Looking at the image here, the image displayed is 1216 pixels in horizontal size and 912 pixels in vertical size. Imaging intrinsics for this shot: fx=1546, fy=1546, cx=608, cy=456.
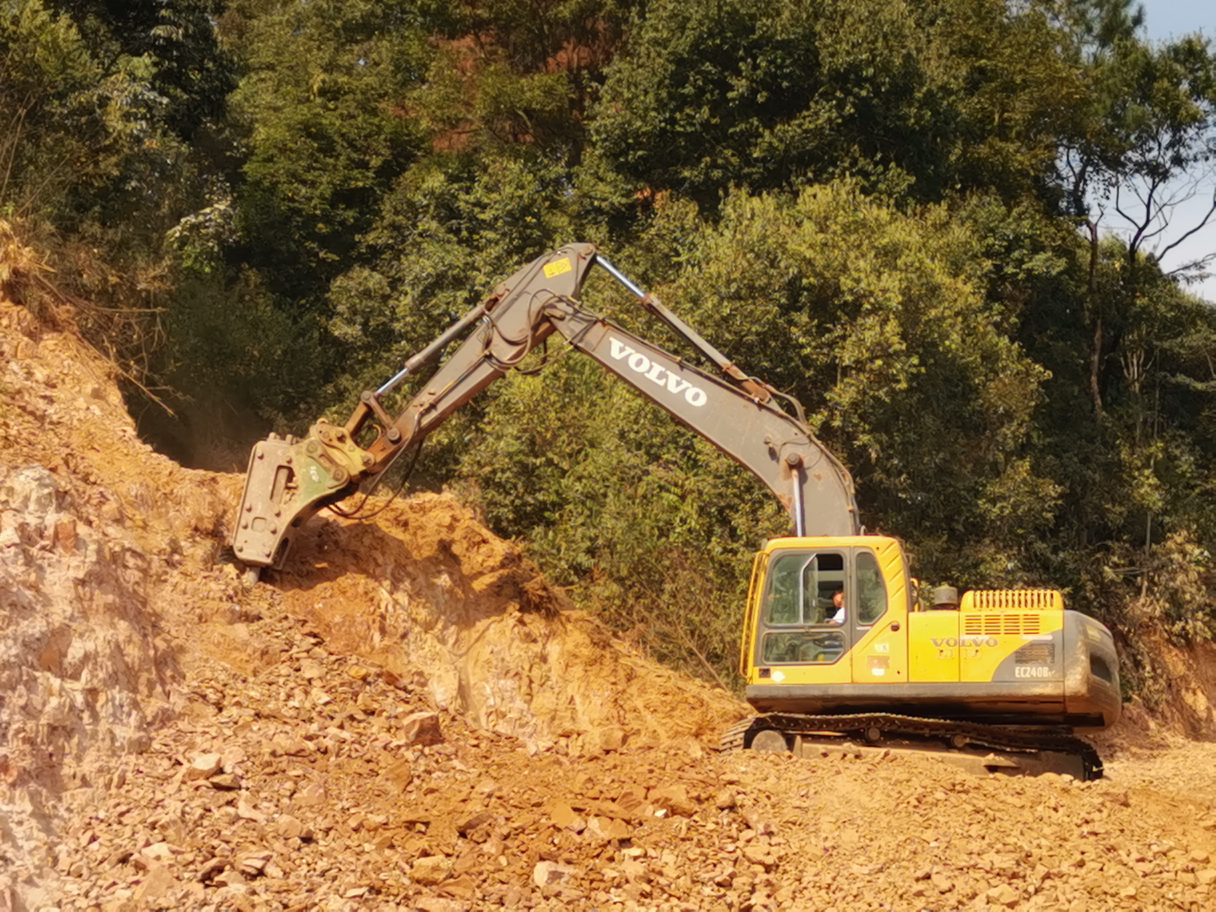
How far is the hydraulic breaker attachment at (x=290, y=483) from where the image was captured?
13.9 meters

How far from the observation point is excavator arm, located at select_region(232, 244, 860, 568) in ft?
44.4

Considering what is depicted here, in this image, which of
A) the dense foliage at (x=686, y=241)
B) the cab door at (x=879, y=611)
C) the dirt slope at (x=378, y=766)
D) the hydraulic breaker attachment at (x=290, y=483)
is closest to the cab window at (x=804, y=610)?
the cab door at (x=879, y=611)

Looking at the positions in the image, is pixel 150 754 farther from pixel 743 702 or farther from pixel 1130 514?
pixel 1130 514

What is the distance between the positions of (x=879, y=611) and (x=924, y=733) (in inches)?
47.7

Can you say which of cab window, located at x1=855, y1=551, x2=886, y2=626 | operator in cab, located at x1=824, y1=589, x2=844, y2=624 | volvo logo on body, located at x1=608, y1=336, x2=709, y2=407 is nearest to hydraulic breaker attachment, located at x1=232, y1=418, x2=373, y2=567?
volvo logo on body, located at x1=608, y1=336, x2=709, y2=407

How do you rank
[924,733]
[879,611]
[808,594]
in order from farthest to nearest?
[924,733] → [808,594] → [879,611]

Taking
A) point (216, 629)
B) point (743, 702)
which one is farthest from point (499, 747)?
point (743, 702)

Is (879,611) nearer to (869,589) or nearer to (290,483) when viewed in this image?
(869,589)

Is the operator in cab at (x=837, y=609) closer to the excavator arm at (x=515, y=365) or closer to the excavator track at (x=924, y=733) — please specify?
the excavator arm at (x=515, y=365)

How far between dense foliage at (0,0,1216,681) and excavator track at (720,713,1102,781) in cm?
559

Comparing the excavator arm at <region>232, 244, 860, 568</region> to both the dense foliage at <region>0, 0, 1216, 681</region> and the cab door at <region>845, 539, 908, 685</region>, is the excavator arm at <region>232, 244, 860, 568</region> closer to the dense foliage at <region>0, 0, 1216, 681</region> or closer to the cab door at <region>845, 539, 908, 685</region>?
the cab door at <region>845, 539, 908, 685</region>

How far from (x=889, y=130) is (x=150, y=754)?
61.3 ft

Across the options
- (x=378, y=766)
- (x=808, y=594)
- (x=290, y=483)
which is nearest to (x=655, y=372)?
(x=808, y=594)

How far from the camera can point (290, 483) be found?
14.0m
